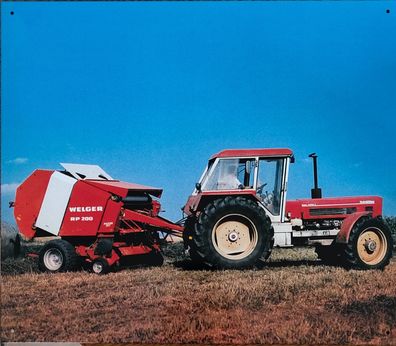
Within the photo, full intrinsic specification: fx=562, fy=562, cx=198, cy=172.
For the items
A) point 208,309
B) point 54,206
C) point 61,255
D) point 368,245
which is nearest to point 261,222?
point 368,245

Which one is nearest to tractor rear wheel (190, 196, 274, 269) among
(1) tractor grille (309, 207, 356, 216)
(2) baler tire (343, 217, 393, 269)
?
(1) tractor grille (309, 207, 356, 216)

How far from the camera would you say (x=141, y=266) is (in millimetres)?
6723

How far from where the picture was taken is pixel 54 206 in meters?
7.24

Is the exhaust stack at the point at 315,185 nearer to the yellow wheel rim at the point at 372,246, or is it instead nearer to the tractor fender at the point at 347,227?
the tractor fender at the point at 347,227

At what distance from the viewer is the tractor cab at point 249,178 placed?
6.05 meters

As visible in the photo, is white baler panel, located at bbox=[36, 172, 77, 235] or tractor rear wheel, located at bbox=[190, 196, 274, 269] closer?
tractor rear wheel, located at bbox=[190, 196, 274, 269]

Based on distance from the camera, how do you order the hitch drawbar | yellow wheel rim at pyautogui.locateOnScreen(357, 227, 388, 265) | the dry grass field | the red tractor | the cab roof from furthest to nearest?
1. the hitch drawbar
2. yellow wheel rim at pyautogui.locateOnScreen(357, 227, 388, 265)
3. the red tractor
4. the cab roof
5. the dry grass field

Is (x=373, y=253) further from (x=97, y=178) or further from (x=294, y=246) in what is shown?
(x=97, y=178)

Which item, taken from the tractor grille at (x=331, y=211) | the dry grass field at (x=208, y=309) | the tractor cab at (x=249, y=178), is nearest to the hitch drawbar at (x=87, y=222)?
the tractor cab at (x=249, y=178)

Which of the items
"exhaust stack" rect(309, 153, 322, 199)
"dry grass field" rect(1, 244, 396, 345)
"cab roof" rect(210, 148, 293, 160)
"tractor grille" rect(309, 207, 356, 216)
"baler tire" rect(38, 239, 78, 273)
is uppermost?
"cab roof" rect(210, 148, 293, 160)

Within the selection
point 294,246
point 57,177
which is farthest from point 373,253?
point 57,177

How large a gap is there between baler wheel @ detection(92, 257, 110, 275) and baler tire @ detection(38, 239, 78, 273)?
304 millimetres

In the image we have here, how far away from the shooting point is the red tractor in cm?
643

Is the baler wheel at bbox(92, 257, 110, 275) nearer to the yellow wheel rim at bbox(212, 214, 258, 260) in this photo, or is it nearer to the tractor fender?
the yellow wheel rim at bbox(212, 214, 258, 260)
